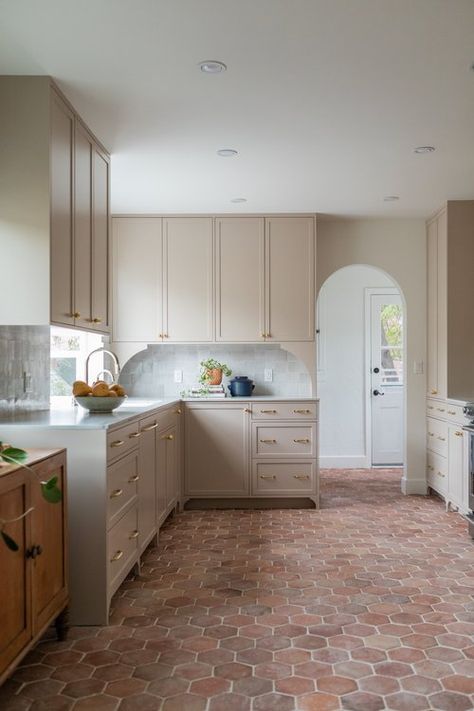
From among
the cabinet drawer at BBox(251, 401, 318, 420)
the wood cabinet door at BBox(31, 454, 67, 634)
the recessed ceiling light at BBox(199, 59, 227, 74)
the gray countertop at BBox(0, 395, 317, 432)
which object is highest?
the recessed ceiling light at BBox(199, 59, 227, 74)

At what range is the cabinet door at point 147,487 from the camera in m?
3.69

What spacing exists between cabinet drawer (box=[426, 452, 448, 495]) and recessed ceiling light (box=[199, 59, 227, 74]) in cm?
361

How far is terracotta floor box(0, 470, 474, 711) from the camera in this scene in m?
2.32

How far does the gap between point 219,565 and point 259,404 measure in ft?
5.87

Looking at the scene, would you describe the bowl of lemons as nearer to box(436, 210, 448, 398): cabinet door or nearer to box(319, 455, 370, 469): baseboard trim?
box(436, 210, 448, 398): cabinet door

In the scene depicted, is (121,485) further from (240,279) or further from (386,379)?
(386,379)

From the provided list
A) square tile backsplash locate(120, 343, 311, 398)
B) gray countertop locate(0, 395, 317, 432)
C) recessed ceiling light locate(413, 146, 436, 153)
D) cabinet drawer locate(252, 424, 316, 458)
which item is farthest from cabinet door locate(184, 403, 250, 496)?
recessed ceiling light locate(413, 146, 436, 153)

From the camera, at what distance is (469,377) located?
5293mm

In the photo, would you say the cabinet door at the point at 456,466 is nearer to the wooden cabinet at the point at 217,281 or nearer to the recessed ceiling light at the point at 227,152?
the wooden cabinet at the point at 217,281

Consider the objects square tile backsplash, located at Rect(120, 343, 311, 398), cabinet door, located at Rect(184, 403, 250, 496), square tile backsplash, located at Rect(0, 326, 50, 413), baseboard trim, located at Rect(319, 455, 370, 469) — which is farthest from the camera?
baseboard trim, located at Rect(319, 455, 370, 469)

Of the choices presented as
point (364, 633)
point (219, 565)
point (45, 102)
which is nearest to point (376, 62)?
point (45, 102)

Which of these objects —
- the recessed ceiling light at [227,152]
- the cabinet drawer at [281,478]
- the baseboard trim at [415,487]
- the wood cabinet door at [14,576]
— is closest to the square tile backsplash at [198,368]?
the cabinet drawer at [281,478]

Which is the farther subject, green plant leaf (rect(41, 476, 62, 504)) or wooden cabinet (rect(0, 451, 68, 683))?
wooden cabinet (rect(0, 451, 68, 683))

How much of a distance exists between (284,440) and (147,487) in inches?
69.8
